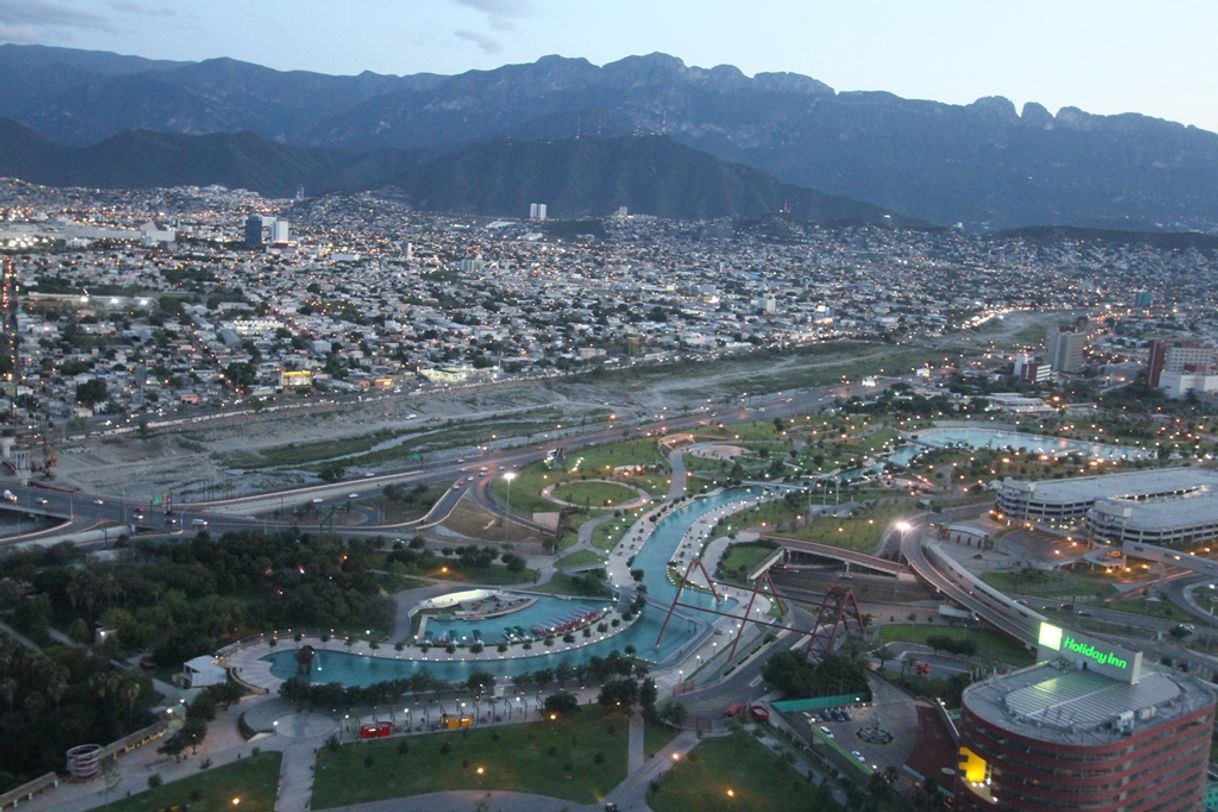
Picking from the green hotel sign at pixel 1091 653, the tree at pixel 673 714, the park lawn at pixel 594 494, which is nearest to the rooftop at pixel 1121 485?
the park lawn at pixel 594 494

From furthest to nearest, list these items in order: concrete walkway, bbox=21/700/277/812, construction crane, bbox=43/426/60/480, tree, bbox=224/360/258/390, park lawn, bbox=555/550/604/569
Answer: tree, bbox=224/360/258/390, construction crane, bbox=43/426/60/480, park lawn, bbox=555/550/604/569, concrete walkway, bbox=21/700/277/812

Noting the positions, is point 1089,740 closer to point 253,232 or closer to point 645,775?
point 645,775

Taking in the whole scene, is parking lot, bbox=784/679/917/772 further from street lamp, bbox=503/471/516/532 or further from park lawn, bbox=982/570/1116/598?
street lamp, bbox=503/471/516/532

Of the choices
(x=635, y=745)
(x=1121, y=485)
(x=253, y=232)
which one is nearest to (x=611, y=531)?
(x=635, y=745)

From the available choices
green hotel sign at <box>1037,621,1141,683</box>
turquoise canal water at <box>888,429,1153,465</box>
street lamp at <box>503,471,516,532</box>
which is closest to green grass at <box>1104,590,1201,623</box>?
green hotel sign at <box>1037,621,1141,683</box>

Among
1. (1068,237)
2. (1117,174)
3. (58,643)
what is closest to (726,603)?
(58,643)

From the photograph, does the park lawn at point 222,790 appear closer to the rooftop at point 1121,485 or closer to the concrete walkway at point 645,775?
the concrete walkway at point 645,775
